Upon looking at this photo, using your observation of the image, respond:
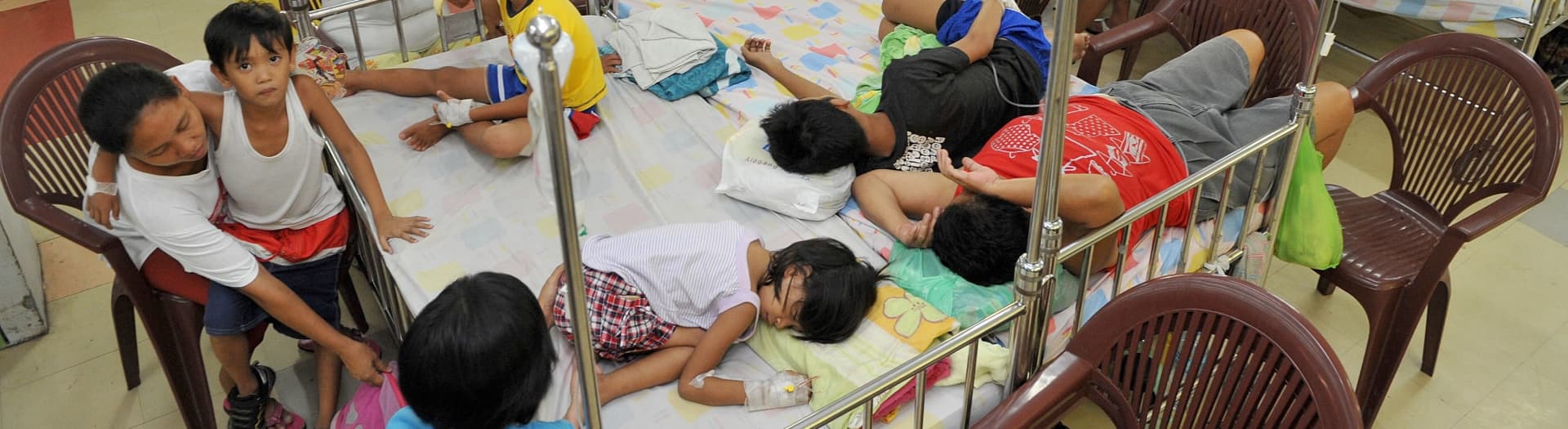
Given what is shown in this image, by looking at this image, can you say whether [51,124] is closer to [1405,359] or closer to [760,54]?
[760,54]

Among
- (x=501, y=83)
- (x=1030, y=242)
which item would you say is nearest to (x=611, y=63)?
(x=501, y=83)

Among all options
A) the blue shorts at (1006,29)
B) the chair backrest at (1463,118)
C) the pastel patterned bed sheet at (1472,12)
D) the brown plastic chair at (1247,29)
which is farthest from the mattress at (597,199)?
the pastel patterned bed sheet at (1472,12)

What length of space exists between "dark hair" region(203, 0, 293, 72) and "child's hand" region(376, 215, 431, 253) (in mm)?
395

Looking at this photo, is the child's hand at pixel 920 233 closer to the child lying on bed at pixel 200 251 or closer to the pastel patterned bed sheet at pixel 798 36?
A: the pastel patterned bed sheet at pixel 798 36

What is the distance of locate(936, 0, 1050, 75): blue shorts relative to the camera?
9.09ft

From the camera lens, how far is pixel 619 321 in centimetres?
193

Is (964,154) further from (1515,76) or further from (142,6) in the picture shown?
(142,6)

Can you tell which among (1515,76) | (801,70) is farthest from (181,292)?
(1515,76)

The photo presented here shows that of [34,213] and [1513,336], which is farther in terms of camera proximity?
[1513,336]

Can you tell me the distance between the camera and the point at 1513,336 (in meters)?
2.68

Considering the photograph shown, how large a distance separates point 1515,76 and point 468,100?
2.25 metres

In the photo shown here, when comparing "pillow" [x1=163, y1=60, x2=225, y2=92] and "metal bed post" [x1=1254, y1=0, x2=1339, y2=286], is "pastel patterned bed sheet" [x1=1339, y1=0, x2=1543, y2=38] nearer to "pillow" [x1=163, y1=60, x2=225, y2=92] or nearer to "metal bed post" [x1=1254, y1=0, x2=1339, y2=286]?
"metal bed post" [x1=1254, y1=0, x2=1339, y2=286]

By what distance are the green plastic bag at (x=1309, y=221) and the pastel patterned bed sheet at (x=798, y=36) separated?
656 millimetres

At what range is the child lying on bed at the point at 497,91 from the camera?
98.3 inches
